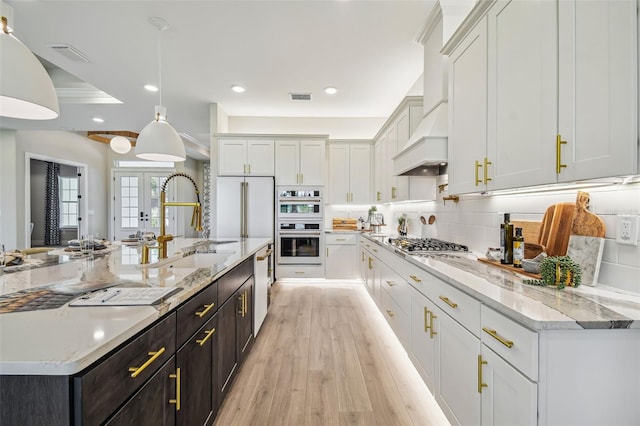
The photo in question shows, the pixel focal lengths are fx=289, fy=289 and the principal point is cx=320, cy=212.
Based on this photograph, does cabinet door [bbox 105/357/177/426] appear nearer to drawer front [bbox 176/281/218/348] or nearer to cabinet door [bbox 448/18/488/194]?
drawer front [bbox 176/281/218/348]

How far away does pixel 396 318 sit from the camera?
2629 mm

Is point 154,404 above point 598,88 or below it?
below

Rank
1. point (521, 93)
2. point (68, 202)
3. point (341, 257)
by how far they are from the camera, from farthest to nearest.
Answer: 1. point (68, 202)
2. point (341, 257)
3. point (521, 93)

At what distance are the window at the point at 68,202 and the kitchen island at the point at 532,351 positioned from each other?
30.8 feet

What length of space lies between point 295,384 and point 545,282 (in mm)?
1761

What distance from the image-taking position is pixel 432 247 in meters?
2.49

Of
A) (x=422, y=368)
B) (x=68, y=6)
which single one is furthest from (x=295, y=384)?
(x=68, y=6)

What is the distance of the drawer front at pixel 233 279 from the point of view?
175 cm

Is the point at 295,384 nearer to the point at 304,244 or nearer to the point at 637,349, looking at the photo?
the point at 637,349

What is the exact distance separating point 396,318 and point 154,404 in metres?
2.09

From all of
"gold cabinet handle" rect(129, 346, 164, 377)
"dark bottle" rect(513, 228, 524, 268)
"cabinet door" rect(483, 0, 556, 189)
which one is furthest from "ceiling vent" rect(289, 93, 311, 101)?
Result: "gold cabinet handle" rect(129, 346, 164, 377)

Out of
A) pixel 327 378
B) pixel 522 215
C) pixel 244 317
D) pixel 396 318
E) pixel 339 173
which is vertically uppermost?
pixel 339 173

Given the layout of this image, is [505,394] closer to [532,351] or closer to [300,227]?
[532,351]

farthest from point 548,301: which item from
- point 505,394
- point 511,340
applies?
point 505,394
